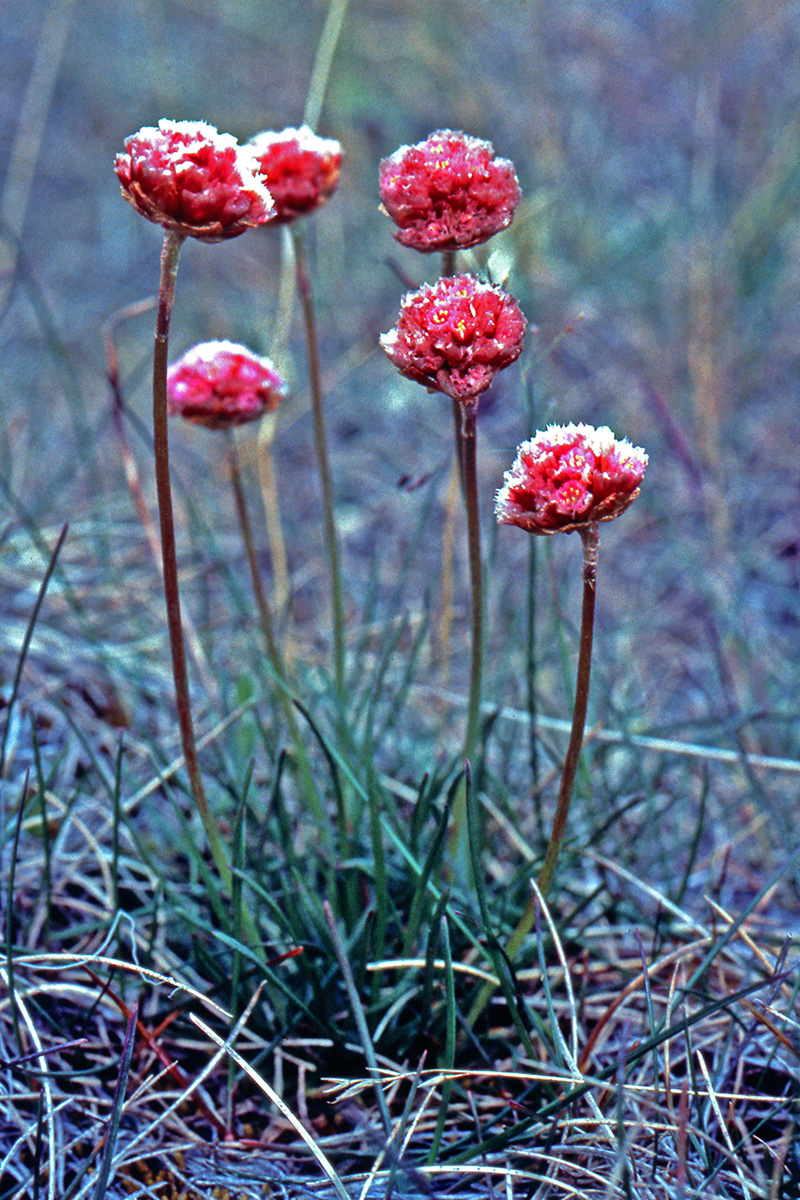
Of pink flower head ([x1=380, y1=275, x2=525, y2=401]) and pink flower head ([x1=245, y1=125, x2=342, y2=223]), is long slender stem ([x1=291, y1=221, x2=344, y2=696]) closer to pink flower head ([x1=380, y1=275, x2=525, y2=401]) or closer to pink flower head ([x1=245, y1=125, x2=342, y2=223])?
pink flower head ([x1=245, y1=125, x2=342, y2=223])

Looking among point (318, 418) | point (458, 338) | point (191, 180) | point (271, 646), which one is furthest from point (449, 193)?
point (271, 646)

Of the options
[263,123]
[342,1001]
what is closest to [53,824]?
[342,1001]

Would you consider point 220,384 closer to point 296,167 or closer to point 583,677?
point 296,167

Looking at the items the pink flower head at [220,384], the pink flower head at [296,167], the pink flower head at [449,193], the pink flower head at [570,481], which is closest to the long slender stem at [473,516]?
the pink flower head at [570,481]

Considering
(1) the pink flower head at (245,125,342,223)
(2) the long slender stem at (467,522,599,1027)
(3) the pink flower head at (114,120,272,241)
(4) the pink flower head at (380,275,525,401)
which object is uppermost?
(1) the pink flower head at (245,125,342,223)

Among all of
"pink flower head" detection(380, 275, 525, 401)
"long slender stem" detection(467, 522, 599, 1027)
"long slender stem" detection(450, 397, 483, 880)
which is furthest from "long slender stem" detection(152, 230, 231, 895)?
"long slender stem" detection(467, 522, 599, 1027)

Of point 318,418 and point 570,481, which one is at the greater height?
point 318,418
